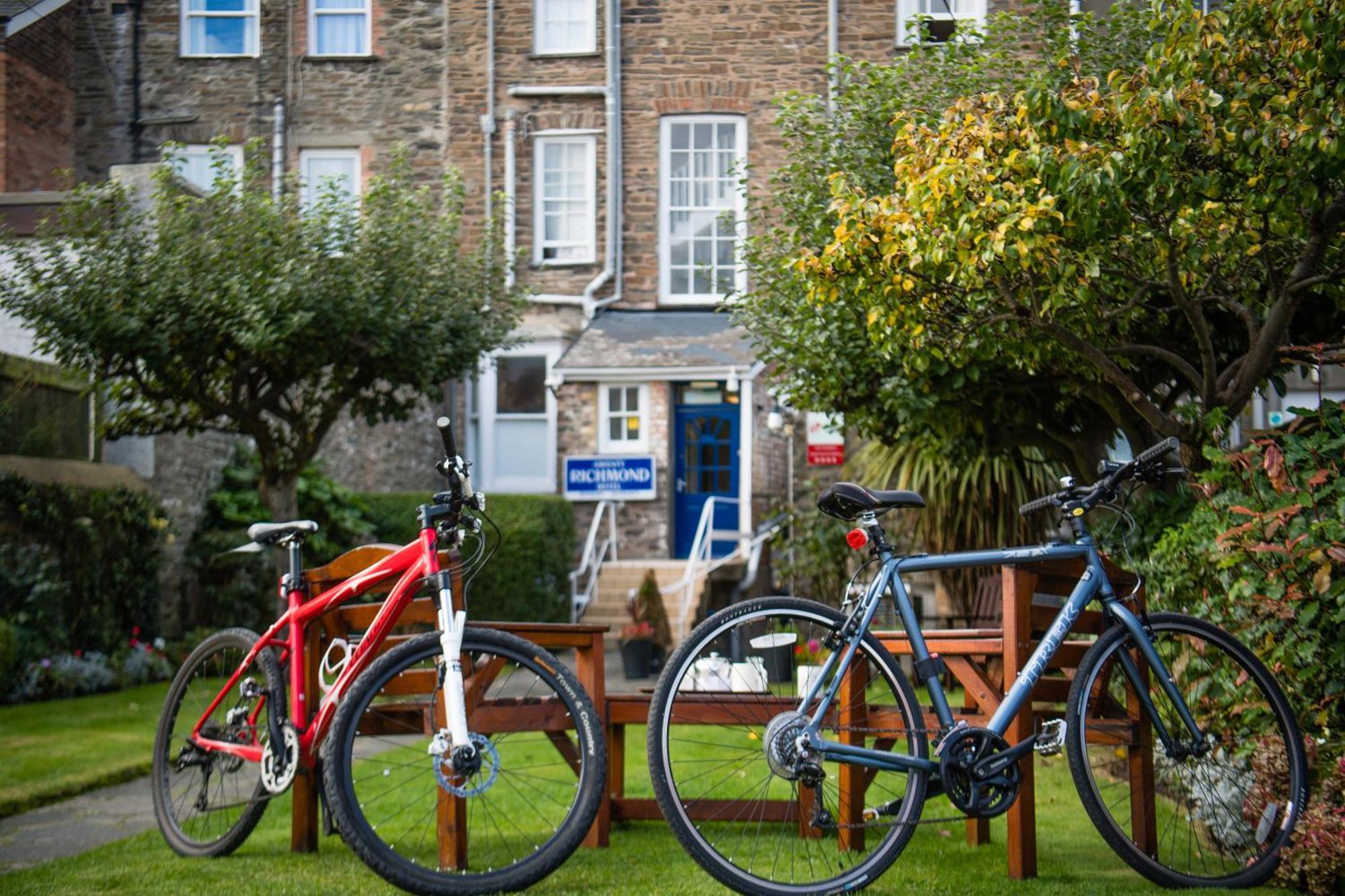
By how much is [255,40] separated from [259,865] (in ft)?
46.8

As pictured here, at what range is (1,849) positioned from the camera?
543cm

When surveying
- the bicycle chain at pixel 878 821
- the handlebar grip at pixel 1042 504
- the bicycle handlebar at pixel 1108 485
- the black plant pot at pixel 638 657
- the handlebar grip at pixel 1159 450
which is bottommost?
the black plant pot at pixel 638 657

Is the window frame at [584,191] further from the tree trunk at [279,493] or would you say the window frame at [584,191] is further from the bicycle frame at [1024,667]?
the bicycle frame at [1024,667]

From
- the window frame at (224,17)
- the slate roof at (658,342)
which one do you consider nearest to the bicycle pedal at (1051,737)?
the slate roof at (658,342)

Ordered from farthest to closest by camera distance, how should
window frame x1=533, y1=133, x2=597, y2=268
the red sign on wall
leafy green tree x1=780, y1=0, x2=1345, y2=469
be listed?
window frame x1=533, y1=133, x2=597, y2=268 → the red sign on wall → leafy green tree x1=780, y1=0, x2=1345, y2=469

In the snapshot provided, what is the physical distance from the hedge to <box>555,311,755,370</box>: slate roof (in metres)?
1.77

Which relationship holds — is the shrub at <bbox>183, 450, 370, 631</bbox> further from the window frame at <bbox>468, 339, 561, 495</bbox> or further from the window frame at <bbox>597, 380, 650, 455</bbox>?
the window frame at <bbox>597, 380, 650, 455</bbox>

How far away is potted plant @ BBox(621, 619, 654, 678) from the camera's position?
12.5 meters

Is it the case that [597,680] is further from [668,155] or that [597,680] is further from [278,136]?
[278,136]

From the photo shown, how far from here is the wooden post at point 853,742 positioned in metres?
4.06

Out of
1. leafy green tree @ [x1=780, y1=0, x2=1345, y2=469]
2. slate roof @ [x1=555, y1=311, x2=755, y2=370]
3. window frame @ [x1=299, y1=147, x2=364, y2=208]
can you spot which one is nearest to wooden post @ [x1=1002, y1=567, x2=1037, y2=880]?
leafy green tree @ [x1=780, y1=0, x2=1345, y2=469]

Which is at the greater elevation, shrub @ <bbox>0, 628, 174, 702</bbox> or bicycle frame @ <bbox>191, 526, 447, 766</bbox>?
bicycle frame @ <bbox>191, 526, 447, 766</bbox>

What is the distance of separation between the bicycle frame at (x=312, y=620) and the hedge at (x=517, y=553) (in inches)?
343

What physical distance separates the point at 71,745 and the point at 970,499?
6.58 m
